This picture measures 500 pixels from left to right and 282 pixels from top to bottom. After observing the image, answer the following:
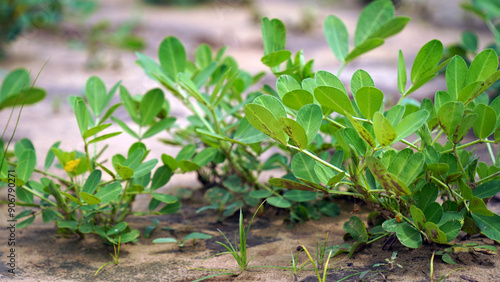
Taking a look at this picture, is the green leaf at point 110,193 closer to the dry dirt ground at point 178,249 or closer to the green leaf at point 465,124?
the dry dirt ground at point 178,249

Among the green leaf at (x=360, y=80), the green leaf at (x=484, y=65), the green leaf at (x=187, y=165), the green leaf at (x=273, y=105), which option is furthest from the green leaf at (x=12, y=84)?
the green leaf at (x=484, y=65)

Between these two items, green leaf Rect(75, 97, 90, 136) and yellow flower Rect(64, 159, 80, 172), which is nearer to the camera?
green leaf Rect(75, 97, 90, 136)

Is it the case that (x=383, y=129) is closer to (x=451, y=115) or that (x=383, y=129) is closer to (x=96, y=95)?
(x=451, y=115)

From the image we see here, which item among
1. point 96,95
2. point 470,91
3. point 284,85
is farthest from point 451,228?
point 96,95

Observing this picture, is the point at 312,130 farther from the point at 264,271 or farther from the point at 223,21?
the point at 223,21

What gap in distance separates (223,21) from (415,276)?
677 centimetres

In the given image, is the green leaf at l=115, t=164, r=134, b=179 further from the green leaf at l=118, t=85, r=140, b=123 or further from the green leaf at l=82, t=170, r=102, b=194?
the green leaf at l=118, t=85, r=140, b=123

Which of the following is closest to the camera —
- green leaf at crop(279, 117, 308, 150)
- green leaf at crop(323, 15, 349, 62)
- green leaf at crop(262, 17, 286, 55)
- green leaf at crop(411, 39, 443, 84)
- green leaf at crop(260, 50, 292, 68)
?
green leaf at crop(279, 117, 308, 150)

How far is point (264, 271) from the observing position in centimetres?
130

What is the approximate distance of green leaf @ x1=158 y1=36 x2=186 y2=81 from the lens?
1698mm

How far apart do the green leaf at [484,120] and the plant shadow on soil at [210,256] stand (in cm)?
35

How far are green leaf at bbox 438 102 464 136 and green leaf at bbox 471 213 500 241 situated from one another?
0.25m

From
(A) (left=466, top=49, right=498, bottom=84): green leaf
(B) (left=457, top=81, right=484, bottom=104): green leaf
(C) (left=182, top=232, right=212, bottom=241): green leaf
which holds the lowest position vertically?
(C) (left=182, top=232, right=212, bottom=241): green leaf

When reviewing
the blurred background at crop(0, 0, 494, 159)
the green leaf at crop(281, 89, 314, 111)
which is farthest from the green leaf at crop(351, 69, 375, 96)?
the blurred background at crop(0, 0, 494, 159)
